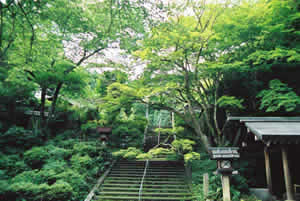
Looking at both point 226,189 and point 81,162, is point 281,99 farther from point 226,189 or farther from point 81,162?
point 81,162

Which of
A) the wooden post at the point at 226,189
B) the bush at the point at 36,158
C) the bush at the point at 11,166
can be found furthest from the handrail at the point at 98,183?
the wooden post at the point at 226,189

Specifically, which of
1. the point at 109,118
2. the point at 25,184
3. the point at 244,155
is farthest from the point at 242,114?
the point at 25,184

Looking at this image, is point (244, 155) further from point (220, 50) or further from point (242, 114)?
point (220, 50)

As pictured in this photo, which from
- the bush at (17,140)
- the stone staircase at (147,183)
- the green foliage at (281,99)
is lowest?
the stone staircase at (147,183)

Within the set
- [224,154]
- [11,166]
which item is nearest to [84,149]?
[11,166]

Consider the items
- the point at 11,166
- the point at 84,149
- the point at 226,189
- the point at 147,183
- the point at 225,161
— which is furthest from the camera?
the point at 84,149

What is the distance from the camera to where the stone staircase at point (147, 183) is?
25.6ft

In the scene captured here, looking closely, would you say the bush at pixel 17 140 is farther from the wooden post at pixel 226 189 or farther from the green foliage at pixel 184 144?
the wooden post at pixel 226 189

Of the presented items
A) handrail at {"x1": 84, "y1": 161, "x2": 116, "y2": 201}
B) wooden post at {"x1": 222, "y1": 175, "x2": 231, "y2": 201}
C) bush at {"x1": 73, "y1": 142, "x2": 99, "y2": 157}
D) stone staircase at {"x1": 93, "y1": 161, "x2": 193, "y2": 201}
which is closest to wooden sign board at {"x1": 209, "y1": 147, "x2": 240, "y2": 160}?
wooden post at {"x1": 222, "y1": 175, "x2": 231, "y2": 201}

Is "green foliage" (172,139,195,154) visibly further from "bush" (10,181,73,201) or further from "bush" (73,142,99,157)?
"bush" (10,181,73,201)

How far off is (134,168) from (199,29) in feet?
26.4

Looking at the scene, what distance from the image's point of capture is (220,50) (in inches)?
324

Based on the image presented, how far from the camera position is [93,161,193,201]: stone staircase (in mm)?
7809

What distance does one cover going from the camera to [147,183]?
8.99 metres
